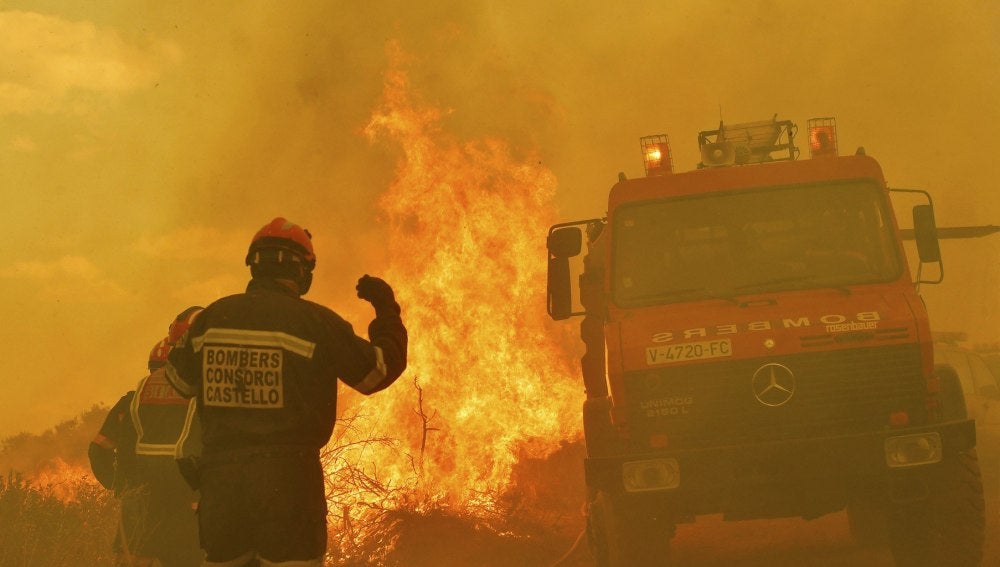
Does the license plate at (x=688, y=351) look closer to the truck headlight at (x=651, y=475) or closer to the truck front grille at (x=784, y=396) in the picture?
the truck front grille at (x=784, y=396)

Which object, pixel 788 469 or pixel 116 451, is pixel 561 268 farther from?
pixel 116 451

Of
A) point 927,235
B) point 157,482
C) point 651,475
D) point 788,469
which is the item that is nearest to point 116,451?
point 157,482

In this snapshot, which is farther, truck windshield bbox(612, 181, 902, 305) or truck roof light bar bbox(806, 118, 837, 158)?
truck roof light bar bbox(806, 118, 837, 158)

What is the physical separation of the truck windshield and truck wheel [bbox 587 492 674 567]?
157 centimetres

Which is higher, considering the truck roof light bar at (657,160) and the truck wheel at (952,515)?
the truck roof light bar at (657,160)

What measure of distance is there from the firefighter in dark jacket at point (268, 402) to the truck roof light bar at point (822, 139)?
18.1 ft

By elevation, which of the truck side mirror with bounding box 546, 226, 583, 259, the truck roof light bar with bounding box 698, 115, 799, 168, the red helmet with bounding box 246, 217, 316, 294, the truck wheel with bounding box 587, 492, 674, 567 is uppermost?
the truck roof light bar with bounding box 698, 115, 799, 168

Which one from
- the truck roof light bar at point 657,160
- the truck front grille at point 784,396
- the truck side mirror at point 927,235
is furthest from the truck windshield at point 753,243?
the truck roof light bar at point 657,160

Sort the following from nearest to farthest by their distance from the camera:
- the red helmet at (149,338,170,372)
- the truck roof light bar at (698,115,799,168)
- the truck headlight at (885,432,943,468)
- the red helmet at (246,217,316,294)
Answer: the red helmet at (246,217,316,294) → the red helmet at (149,338,170,372) → the truck headlight at (885,432,943,468) → the truck roof light bar at (698,115,799,168)

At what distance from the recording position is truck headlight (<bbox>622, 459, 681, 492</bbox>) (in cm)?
700

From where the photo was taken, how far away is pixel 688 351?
7.19 meters

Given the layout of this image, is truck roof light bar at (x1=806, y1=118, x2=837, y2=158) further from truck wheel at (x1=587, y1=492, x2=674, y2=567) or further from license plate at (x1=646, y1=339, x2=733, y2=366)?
truck wheel at (x1=587, y1=492, x2=674, y2=567)

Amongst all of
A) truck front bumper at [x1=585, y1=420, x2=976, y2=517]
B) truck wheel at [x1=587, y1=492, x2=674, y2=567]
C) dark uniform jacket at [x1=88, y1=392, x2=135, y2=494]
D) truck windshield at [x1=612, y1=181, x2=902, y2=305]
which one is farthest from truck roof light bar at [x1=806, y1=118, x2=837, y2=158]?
dark uniform jacket at [x1=88, y1=392, x2=135, y2=494]

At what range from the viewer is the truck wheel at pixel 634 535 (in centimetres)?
728
